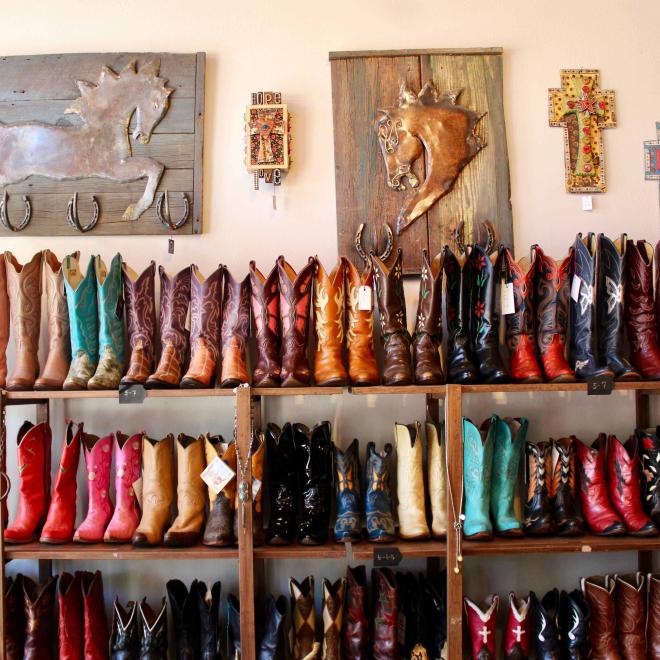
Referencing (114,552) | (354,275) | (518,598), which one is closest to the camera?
(114,552)

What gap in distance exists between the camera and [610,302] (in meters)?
2.55

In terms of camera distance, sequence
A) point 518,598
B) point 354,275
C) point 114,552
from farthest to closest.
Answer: point 518,598 → point 354,275 → point 114,552

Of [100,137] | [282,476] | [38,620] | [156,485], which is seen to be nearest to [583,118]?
[282,476]

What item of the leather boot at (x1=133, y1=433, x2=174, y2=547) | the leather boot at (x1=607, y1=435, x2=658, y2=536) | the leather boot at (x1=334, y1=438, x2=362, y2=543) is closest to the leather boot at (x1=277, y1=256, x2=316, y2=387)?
the leather boot at (x1=334, y1=438, x2=362, y2=543)

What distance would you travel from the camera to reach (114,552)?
7.82 ft

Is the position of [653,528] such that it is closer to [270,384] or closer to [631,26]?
[270,384]

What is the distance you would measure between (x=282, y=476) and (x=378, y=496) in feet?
1.27

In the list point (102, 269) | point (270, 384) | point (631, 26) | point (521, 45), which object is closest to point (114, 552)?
point (270, 384)

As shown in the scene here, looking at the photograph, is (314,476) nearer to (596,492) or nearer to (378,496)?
(378,496)

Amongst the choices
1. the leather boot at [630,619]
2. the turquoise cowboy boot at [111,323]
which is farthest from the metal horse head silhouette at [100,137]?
the leather boot at [630,619]

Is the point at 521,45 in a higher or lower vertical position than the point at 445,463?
higher

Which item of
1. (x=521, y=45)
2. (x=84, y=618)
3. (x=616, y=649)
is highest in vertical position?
(x=521, y=45)

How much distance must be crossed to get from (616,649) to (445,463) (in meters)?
0.97

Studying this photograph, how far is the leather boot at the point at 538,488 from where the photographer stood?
249 centimetres
